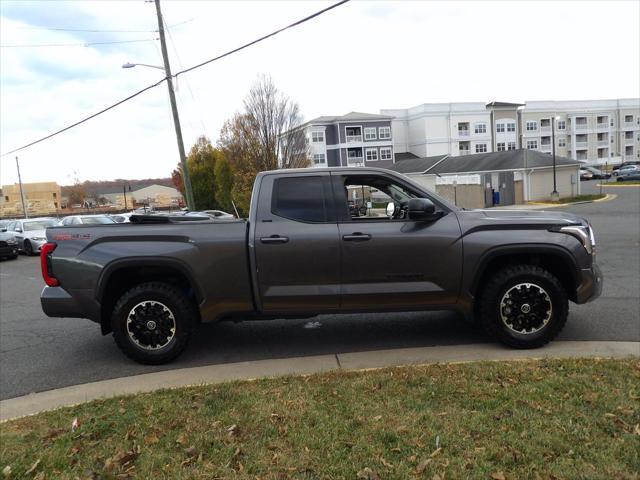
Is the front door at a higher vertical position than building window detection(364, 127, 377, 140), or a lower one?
lower

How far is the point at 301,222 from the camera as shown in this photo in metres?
5.00

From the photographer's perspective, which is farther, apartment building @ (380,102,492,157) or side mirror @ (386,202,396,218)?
apartment building @ (380,102,492,157)

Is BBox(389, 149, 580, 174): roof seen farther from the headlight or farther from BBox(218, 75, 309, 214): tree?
the headlight

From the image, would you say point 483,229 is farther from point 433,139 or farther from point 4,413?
point 433,139

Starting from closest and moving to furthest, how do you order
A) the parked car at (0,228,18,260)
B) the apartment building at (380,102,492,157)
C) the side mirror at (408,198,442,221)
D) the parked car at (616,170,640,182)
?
the side mirror at (408,198,442,221) → the parked car at (0,228,18,260) → the parked car at (616,170,640,182) → the apartment building at (380,102,492,157)

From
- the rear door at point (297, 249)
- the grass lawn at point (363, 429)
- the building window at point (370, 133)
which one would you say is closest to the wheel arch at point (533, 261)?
the grass lawn at point (363, 429)

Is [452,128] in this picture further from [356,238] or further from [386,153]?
[356,238]

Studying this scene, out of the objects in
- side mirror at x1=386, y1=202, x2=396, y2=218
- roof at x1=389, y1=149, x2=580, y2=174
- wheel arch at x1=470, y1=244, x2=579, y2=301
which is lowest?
wheel arch at x1=470, y1=244, x2=579, y2=301

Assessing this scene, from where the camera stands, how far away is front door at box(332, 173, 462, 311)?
4.91 meters

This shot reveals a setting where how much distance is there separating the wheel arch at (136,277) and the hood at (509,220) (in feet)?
9.28

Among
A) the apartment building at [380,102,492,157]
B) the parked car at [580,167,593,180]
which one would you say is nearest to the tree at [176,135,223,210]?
the apartment building at [380,102,492,157]

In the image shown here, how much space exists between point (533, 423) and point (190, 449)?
91.3 inches

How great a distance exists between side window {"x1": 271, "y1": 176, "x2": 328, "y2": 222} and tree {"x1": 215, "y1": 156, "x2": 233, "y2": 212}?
109ft

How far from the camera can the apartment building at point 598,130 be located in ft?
278
